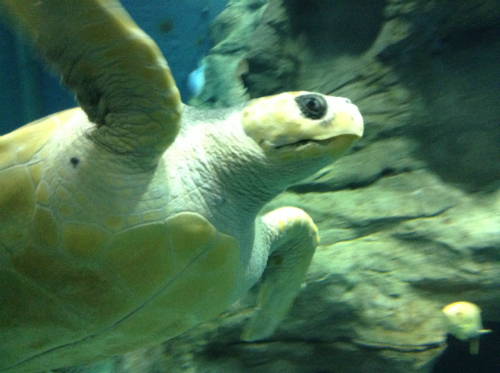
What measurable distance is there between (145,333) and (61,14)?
5.18ft

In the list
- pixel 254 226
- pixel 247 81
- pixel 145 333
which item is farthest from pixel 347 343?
pixel 247 81

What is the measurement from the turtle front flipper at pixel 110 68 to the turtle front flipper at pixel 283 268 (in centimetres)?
110

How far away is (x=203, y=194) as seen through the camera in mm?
1690

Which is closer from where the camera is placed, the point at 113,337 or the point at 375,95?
the point at 113,337

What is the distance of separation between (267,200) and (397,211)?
1.29m

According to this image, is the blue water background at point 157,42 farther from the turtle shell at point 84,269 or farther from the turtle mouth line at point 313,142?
the turtle mouth line at point 313,142

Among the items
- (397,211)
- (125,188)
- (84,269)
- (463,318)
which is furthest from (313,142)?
(463,318)

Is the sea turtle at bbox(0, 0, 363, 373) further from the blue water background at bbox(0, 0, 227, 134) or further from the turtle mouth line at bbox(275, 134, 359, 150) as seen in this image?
the blue water background at bbox(0, 0, 227, 134)

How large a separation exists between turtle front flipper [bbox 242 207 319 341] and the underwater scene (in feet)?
0.05

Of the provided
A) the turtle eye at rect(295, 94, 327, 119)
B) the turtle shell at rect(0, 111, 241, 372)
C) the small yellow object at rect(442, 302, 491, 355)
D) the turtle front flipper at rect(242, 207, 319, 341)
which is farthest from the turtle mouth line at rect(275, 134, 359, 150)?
the small yellow object at rect(442, 302, 491, 355)

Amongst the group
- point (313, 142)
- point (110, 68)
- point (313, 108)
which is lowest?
point (313, 142)

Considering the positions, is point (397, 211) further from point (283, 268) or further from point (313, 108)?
point (313, 108)

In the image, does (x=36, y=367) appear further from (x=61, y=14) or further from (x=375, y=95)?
(x=375, y=95)

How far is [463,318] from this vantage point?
2.32 m
